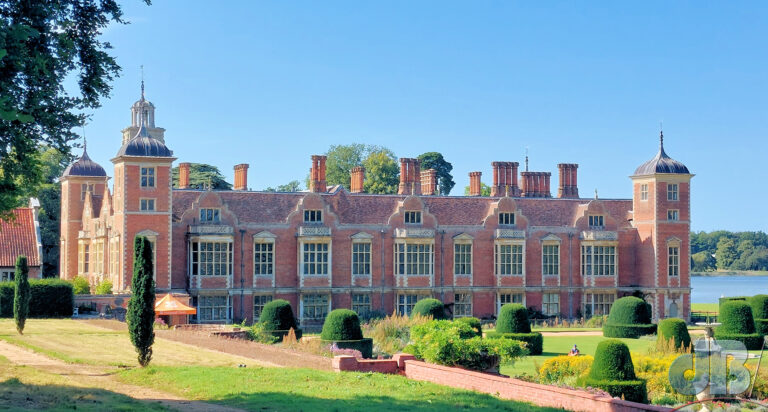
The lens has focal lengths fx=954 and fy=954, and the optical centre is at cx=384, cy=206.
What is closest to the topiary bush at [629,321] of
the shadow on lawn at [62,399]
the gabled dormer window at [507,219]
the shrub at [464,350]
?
the gabled dormer window at [507,219]

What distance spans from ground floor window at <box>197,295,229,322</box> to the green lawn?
521 inches

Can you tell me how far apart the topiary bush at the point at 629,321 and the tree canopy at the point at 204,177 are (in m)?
33.9

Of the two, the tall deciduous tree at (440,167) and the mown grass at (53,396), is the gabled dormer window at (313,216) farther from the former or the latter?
the tall deciduous tree at (440,167)

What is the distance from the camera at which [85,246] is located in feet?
147

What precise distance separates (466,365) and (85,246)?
28.0 m

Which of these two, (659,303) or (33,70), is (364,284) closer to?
(659,303)

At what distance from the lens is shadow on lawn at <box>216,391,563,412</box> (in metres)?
16.3

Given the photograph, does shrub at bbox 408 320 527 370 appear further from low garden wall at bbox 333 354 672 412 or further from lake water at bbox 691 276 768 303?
lake water at bbox 691 276 768 303

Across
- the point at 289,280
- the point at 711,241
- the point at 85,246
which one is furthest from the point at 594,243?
the point at 711,241

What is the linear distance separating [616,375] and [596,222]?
26749 millimetres

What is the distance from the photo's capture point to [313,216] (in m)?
41.8

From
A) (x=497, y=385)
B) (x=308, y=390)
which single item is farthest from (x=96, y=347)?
(x=497, y=385)

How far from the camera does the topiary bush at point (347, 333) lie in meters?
27.8

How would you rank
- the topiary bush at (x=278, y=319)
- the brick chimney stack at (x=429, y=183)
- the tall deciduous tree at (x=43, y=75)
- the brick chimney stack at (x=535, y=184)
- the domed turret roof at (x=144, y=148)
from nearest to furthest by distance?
the tall deciduous tree at (x=43, y=75) < the topiary bush at (x=278, y=319) < the domed turret roof at (x=144, y=148) < the brick chimney stack at (x=429, y=183) < the brick chimney stack at (x=535, y=184)
